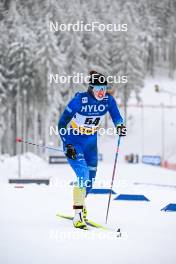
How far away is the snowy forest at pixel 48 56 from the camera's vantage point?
36656 mm

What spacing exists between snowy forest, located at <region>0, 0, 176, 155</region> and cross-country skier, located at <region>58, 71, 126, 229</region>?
66.8ft

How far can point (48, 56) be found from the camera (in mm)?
41562

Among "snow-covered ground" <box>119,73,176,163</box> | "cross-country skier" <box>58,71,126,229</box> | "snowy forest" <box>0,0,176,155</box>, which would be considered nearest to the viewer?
"cross-country skier" <box>58,71,126,229</box>

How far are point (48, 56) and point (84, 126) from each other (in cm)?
3539

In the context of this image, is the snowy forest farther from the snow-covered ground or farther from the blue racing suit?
the blue racing suit

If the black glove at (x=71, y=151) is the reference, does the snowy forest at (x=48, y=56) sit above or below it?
above

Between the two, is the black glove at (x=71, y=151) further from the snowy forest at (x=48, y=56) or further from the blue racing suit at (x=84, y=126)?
the snowy forest at (x=48, y=56)

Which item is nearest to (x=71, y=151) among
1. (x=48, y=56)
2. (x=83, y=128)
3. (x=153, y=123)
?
(x=83, y=128)

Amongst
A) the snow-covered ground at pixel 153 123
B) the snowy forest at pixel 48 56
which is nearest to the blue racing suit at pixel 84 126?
the snowy forest at pixel 48 56

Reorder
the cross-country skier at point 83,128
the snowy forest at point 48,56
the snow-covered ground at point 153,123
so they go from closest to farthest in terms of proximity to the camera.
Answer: the cross-country skier at point 83,128 → the snowy forest at point 48,56 → the snow-covered ground at point 153,123

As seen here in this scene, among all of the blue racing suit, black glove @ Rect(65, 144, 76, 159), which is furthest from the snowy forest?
black glove @ Rect(65, 144, 76, 159)

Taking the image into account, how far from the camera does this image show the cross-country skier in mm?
6500

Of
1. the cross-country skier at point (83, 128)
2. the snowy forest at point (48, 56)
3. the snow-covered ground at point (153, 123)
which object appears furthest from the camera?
the snow-covered ground at point (153, 123)

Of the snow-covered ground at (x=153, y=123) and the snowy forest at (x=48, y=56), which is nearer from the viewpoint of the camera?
the snowy forest at (x=48, y=56)
